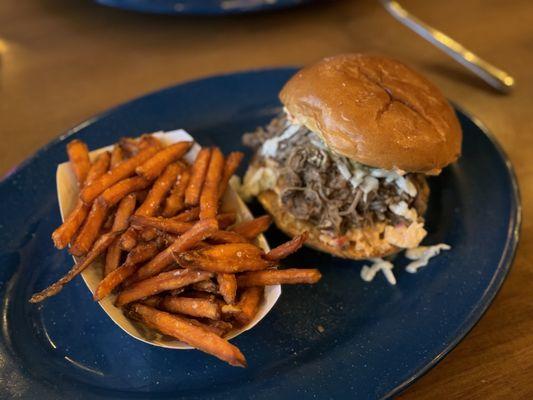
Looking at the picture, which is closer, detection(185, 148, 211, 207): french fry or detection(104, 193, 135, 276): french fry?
detection(104, 193, 135, 276): french fry

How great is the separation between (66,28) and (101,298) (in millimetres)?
2457

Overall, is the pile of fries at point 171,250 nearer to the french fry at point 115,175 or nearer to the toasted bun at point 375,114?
the french fry at point 115,175

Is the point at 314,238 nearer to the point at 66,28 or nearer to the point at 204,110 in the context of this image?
the point at 204,110

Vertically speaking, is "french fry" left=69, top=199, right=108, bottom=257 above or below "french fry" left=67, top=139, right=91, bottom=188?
below

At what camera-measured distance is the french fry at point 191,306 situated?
5.21 feet

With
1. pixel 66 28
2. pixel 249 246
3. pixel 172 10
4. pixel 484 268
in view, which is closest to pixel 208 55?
pixel 172 10

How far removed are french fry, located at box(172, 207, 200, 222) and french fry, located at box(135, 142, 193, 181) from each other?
0.22 m

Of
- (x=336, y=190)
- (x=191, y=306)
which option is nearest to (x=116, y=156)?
(x=191, y=306)

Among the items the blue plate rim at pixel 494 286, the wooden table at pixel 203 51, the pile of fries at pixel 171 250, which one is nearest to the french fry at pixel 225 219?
the pile of fries at pixel 171 250

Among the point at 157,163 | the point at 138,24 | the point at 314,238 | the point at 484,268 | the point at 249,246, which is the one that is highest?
the point at 138,24

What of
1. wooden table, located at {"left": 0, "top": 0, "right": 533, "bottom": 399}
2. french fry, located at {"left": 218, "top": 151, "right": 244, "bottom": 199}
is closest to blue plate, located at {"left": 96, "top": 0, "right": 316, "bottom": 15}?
wooden table, located at {"left": 0, "top": 0, "right": 533, "bottom": 399}

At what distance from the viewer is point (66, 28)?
3.41 m

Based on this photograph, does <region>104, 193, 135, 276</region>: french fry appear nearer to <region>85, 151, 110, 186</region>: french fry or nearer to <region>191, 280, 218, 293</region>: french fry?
<region>85, 151, 110, 186</region>: french fry

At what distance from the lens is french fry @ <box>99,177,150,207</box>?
6.09ft
